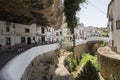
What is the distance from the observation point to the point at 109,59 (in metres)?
21.4

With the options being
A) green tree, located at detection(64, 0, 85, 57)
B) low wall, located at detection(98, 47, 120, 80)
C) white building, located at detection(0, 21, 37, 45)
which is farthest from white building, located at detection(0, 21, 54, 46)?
low wall, located at detection(98, 47, 120, 80)

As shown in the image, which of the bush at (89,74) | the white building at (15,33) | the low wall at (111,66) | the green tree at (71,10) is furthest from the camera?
the white building at (15,33)

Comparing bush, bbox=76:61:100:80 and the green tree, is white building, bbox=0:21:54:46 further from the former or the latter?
bush, bbox=76:61:100:80

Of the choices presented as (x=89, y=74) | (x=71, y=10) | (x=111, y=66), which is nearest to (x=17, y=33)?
(x=71, y=10)

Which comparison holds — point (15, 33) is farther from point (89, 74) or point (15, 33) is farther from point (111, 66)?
point (89, 74)

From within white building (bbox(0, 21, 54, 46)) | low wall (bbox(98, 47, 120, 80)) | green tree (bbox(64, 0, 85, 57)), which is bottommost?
low wall (bbox(98, 47, 120, 80))

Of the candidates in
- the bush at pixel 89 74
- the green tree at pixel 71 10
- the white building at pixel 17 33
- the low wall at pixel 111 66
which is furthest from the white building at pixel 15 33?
the bush at pixel 89 74

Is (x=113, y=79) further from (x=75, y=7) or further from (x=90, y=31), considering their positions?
(x=90, y=31)

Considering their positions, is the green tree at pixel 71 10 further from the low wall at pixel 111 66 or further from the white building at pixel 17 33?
the white building at pixel 17 33

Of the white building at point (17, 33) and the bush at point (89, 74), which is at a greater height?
the white building at point (17, 33)

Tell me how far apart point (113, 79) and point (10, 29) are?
18891 millimetres

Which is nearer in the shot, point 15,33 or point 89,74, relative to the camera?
point 89,74

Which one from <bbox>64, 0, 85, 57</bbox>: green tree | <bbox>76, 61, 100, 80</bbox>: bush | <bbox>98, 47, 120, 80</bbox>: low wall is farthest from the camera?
<bbox>64, 0, 85, 57</bbox>: green tree

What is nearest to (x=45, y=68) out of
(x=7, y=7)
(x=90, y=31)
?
(x=7, y=7)
